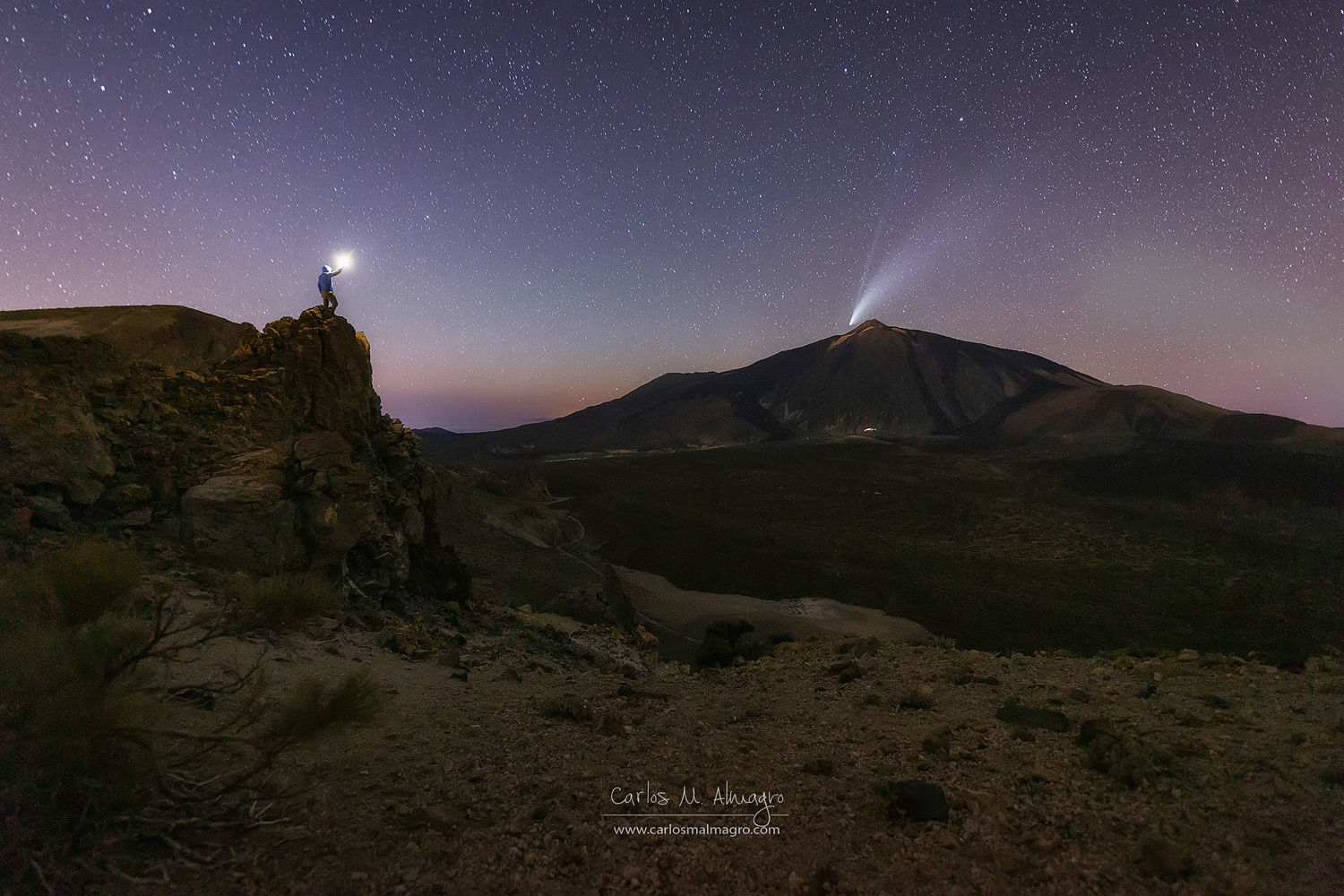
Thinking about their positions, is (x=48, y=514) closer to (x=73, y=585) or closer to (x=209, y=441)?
(x=209, y=441)

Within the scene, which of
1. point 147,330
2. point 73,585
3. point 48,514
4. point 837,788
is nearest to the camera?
point 73,585

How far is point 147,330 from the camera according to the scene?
779 centimetres

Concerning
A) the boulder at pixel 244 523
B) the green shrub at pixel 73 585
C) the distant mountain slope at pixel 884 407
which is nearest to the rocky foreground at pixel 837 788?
the green shrub at pixel 73 585

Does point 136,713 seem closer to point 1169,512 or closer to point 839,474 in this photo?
point 1169,512

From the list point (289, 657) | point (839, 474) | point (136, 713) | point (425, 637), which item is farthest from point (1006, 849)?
point (839, 474)

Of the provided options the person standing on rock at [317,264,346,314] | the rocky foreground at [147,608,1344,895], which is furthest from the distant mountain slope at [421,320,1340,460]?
the rocky foreground at [147,608,1344,895]

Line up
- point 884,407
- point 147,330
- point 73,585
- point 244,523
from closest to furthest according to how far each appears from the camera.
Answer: point 73,585 → point 244,523 → point 147,330 → point 884,407

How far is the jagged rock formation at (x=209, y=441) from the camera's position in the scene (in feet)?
18.8

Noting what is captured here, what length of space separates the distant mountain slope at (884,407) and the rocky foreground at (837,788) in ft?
288

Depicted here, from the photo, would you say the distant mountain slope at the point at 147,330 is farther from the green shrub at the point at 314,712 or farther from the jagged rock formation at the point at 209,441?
the green shrub at the point at 314,712

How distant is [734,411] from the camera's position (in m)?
116

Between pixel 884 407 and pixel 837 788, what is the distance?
4599 inches

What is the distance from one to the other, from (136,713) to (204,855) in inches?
26.7

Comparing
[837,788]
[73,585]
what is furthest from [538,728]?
[73,585]
